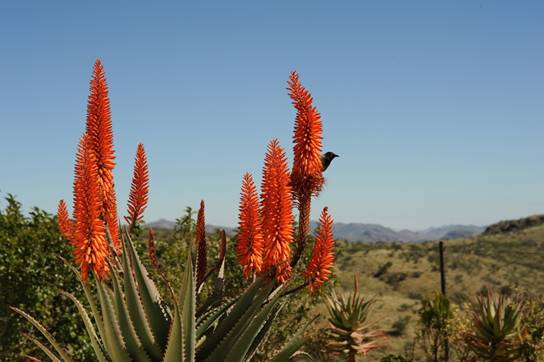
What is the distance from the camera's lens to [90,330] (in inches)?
105

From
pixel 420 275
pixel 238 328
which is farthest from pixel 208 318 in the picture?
pixel 420 275

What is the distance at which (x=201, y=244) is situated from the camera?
292cm

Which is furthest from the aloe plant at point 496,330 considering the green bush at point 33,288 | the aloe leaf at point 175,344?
the aloe leaf at point 175,344

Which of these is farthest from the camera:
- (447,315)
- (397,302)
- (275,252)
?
(397,302)

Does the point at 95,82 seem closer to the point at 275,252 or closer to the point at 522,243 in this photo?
the point at 275,252

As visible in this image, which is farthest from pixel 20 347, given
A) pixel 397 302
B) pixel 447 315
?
pixel 397 302

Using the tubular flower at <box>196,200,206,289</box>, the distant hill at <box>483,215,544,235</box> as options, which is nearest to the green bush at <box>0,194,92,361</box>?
the tubular flower at <box>196,200,206,289</box>

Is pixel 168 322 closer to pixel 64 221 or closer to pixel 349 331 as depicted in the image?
pixel 64 221

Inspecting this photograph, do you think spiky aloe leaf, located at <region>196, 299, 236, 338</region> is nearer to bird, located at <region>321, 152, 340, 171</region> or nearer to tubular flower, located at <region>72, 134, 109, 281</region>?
tubular flower, located at <region>72, 134, 109, 281</region>

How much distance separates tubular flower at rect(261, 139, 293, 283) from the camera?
101 inches

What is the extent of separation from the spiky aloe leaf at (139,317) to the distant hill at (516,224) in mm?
75561

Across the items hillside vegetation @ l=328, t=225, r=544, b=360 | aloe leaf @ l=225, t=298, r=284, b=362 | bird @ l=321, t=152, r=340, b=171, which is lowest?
hillside vegetation @ l=328, t=225, r=544, b=360

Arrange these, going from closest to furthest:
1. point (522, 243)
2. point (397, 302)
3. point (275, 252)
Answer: point (275, 252) → point (397, 302) → point (522, 243)

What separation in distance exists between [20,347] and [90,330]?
21.7ft
